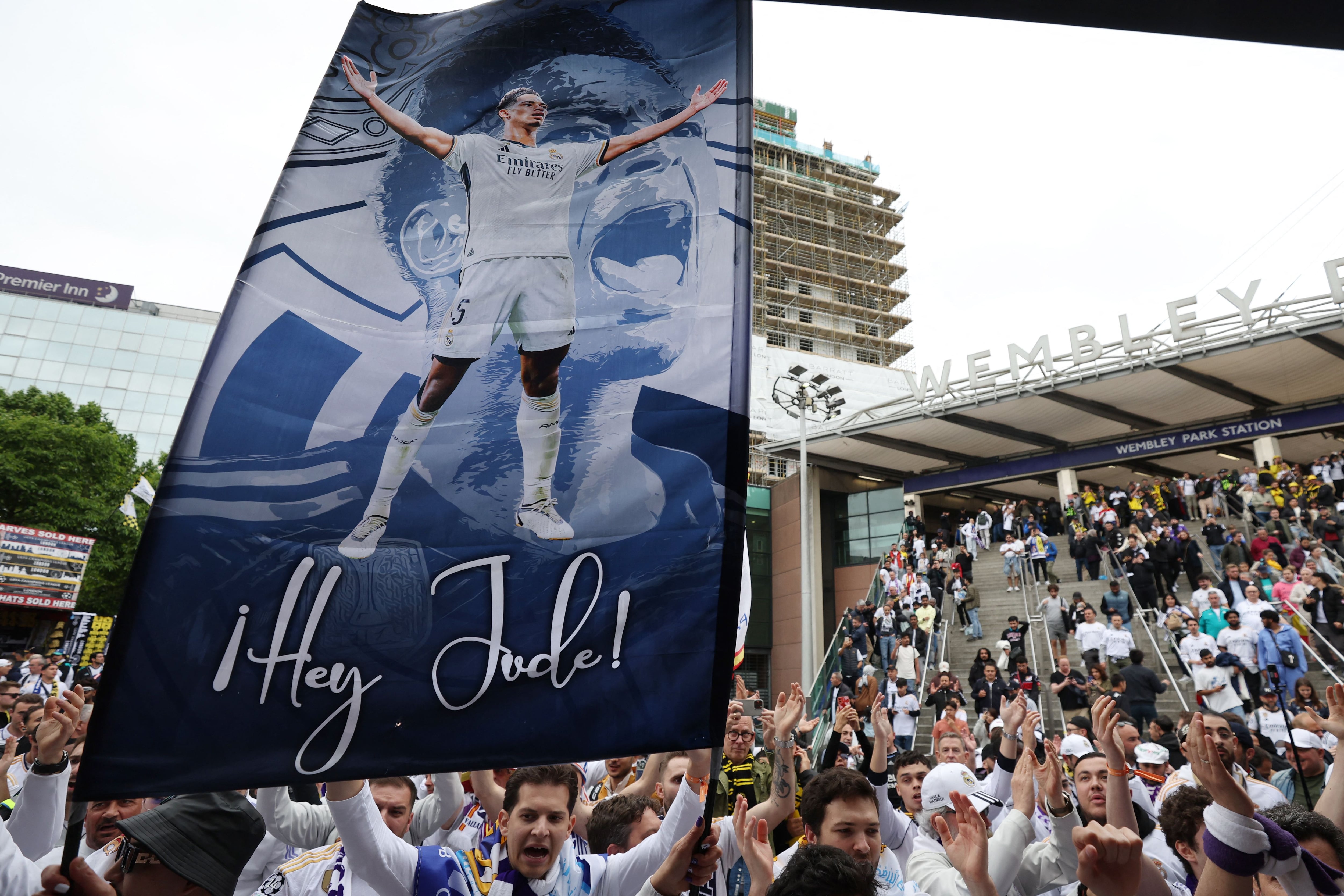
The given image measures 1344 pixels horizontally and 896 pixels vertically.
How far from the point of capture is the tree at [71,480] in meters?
31.4

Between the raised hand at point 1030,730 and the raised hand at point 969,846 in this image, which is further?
the raised hand at point 1030,730

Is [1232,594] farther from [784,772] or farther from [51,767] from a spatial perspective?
[51,767]

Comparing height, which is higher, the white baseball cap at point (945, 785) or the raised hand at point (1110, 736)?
the raised hand at point (1110, 736)

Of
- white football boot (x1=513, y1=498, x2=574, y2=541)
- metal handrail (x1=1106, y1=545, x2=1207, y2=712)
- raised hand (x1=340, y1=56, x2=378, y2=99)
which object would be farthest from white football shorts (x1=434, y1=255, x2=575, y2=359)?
metal handrail (x1=1106, y1=545, x2=1207, y2=712)

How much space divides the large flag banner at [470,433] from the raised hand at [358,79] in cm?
1

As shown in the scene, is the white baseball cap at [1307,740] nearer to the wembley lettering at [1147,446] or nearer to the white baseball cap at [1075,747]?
the white baseball cap at [1075,747]

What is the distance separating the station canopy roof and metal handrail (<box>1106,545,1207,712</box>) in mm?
6752

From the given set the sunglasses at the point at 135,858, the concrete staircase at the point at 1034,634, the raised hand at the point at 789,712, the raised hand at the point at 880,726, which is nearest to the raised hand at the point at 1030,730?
the raised hand at the point at 880,726

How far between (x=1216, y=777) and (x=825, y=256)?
197 feet

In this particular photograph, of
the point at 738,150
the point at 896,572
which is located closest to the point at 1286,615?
the point at 896,572

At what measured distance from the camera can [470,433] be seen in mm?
2535

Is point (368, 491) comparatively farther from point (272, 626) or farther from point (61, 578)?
point (61, 578)

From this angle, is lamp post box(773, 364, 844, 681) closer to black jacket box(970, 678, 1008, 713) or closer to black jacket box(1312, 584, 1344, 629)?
black jacket box(970, 678, 1008, 713)

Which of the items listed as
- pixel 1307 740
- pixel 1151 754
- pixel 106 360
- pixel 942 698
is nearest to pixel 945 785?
pixel 1151 754
